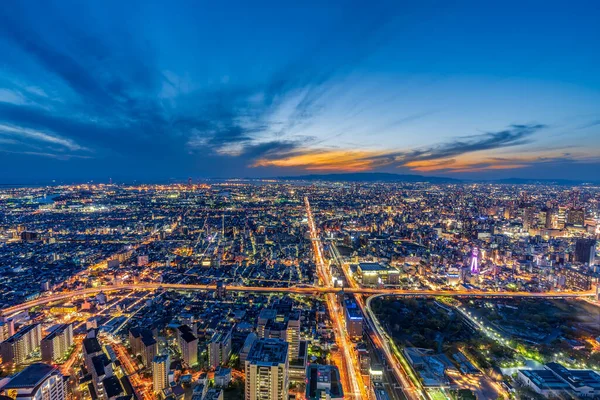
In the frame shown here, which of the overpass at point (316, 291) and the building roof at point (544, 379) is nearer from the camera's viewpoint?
the building roof at point (544, 379)

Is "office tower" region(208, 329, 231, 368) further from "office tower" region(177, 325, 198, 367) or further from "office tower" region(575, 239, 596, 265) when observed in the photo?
"office tower" region(575, 239, 596, 265)

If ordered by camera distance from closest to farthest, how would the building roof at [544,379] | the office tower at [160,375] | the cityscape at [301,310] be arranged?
the office tower at [160,375], the building roof at [544,379], the cityscape at [301,310]

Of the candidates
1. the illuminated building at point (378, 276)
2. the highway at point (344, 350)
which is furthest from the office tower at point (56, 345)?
the illuminated building at point (378, 276)

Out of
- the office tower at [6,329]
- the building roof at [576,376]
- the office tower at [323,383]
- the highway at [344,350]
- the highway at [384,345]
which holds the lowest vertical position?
the highway at [384,345]

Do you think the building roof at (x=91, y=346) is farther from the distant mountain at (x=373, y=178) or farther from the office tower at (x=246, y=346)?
the distant mountain at (x=373, y=178)

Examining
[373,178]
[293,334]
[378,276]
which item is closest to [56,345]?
[293,334]
